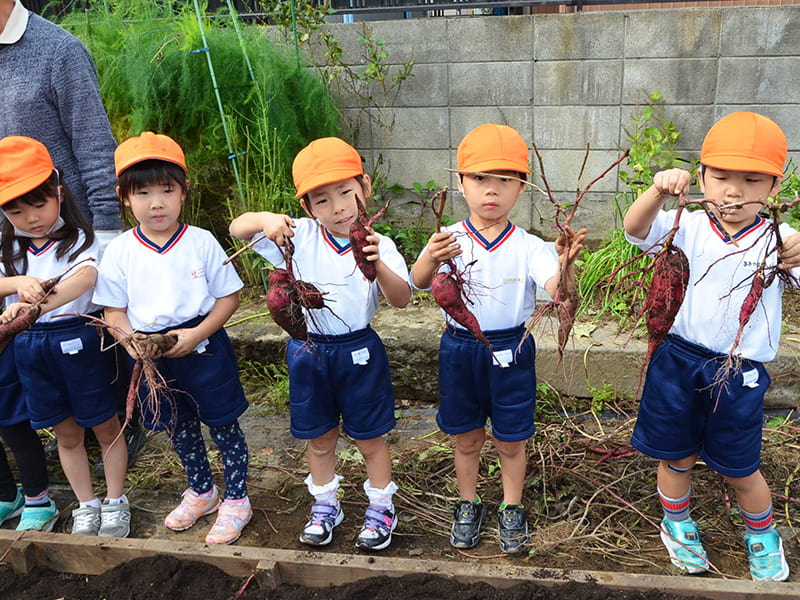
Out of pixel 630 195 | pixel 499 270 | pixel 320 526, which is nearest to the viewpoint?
pixel 499 270

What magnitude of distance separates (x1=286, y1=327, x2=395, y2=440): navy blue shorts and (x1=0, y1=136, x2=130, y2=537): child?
77 centimetres

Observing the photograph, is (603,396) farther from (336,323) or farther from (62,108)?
(62,108)

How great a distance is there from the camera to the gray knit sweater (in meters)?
2.84

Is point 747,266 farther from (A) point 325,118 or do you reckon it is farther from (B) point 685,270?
(A) point 325,118

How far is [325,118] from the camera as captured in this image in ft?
16.1

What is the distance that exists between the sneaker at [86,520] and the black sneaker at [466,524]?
1.58m

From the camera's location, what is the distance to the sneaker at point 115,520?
292 centimetres

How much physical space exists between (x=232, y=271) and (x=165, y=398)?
59 cm

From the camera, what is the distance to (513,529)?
2.69 metres

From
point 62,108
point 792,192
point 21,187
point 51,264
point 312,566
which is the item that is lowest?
point 312,566

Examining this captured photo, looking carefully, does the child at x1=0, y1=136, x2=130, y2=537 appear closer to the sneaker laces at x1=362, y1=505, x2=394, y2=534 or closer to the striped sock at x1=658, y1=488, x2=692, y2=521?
the sneaker laces at x1=362, y1=505, x2=394, y2=534

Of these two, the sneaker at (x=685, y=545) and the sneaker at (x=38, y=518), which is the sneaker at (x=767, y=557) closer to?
the sneaker at (x=685, y=545)

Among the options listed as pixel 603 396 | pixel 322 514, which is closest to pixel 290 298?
pixel 322 514

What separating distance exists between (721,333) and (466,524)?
1.25 m
